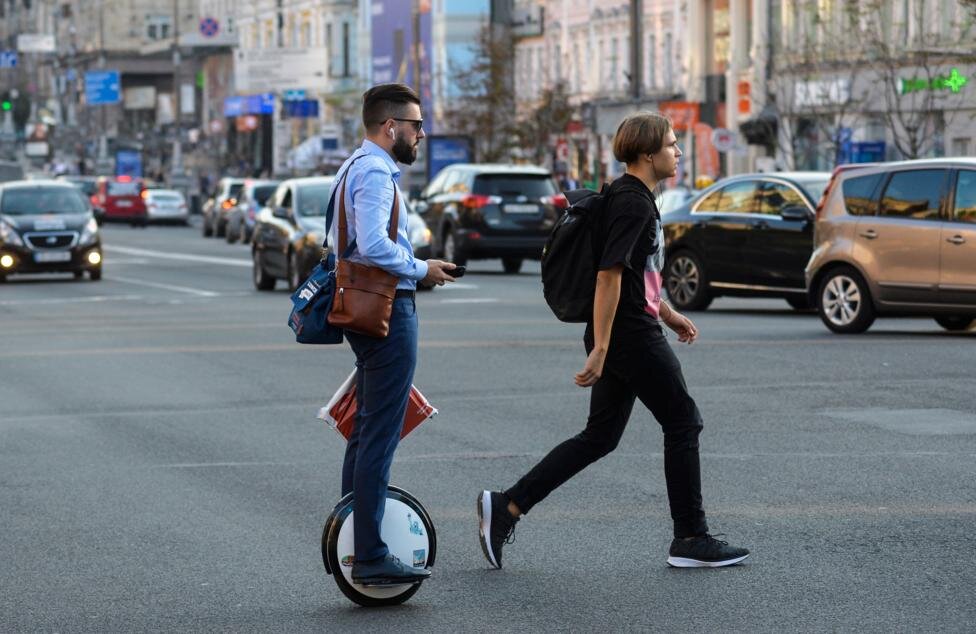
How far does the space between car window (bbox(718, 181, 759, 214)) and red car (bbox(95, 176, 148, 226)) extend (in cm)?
5609

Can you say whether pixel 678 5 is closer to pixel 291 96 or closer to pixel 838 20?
pixel 838 20

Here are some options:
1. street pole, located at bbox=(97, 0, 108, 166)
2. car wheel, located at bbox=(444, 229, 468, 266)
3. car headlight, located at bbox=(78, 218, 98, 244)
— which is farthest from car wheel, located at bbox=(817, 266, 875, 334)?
street pole, located at bbox=(97, 0, 108, 166)

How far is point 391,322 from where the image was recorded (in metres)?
7.61

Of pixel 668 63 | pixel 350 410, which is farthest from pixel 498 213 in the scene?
pixel 668 63

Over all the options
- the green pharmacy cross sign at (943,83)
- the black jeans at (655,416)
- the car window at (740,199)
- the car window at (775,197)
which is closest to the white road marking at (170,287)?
the car window at (740,199)

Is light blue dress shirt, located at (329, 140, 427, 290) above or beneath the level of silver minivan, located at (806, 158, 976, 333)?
above

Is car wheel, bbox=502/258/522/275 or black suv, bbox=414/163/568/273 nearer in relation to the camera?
black suv, bbox=414/163/568/273

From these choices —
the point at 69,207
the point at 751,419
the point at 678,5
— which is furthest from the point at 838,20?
the point at 751,419

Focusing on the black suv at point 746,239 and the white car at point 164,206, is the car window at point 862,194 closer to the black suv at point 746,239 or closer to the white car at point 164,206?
the black suv at point 746,239

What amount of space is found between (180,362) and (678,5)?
48.1 metres

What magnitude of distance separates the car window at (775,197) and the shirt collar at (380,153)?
55.7 ft

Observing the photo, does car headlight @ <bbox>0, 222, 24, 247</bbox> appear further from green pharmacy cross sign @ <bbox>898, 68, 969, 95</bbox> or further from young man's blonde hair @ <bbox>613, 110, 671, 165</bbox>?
young man's blonde hair @ <bbox>613, 110, 671, 165</bbox>

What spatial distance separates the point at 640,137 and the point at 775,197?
1617cm

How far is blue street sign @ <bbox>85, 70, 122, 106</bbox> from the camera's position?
131 m
